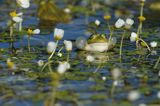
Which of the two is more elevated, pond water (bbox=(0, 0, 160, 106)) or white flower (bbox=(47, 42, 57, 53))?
white flower (bbox=(47, 42, 57, 53))

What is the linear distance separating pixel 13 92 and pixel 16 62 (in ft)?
3.32

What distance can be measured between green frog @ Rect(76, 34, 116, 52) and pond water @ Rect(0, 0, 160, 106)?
2.6 inches

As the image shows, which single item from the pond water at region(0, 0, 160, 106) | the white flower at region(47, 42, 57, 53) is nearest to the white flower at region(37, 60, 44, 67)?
the pond water at region(0, 0, 160, 106)

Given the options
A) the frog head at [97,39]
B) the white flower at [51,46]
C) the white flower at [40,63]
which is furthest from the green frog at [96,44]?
the white flower at [40,63]

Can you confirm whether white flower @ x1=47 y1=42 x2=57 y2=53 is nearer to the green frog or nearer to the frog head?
the green frog

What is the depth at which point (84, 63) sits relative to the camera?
544 cm

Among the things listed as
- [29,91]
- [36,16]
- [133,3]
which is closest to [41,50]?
[29,91]

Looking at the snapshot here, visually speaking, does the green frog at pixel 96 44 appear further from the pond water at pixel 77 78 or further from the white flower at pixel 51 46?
the white flower at pixel 51 46

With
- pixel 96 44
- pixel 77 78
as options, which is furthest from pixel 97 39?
pixel 77 78

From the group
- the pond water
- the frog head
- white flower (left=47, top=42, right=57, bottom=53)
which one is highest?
the frog head

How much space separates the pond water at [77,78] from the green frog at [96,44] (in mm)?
67

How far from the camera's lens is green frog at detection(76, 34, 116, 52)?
19.3ft

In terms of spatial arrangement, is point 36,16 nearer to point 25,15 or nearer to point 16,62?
point 25,15

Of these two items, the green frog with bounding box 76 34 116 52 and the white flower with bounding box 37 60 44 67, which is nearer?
the white flower with bounding box 37 60 44 67
